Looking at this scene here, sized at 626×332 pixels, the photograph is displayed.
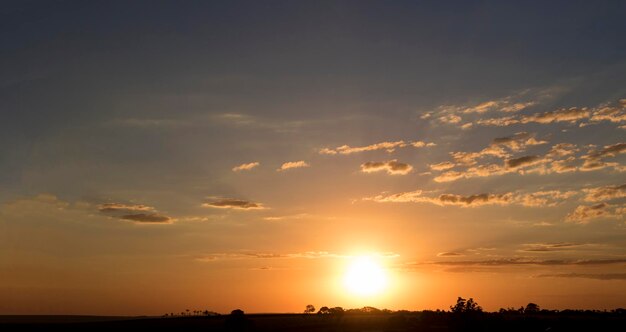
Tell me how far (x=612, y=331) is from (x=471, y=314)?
3051 centimetres

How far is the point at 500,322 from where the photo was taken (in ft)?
489

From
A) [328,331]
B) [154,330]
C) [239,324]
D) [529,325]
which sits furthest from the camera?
[154,330]

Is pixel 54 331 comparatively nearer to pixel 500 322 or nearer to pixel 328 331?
pixel 328 331

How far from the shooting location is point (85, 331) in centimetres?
15062

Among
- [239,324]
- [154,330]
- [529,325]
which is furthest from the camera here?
[154,330]

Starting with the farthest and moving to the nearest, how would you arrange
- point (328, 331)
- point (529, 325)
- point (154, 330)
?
point (154, 330), point (529, 325), point (328, 331)

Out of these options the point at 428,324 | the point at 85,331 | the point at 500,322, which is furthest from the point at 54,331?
the point at 500,322

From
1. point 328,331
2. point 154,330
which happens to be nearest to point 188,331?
point 154,330

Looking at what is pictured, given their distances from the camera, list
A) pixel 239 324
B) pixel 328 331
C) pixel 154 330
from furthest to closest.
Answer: pixel 154 330, pixel 328 331, pixel 239 324

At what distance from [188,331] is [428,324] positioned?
207ft

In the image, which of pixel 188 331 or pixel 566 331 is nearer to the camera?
pixel 566 331

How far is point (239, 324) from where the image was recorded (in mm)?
129250

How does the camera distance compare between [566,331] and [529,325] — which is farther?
[529,325]

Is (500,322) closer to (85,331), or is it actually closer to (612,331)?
(612,331)
